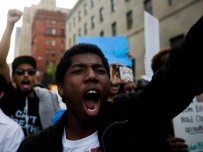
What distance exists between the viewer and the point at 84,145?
168cm

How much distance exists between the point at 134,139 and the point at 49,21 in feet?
217

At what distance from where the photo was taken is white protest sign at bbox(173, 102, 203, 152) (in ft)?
8.40

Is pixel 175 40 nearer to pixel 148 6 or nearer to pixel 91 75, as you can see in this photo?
pixel 148 6

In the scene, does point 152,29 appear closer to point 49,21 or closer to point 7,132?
point 7,132

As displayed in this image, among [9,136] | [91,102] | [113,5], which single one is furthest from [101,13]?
[91,102]

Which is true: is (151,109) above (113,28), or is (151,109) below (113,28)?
below

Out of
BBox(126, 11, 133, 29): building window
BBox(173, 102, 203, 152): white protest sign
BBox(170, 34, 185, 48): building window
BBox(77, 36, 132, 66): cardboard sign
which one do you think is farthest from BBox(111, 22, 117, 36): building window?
BBox(173, 102, 203, 152): white protest sign

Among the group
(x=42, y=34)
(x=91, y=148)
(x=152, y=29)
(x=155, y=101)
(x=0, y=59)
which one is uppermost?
(x=42, y=34)

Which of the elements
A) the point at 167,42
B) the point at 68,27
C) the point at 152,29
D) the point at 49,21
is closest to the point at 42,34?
the point at 49,21

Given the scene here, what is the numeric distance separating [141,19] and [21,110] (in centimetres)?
1505

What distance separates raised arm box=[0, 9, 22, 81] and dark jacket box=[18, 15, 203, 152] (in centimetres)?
101

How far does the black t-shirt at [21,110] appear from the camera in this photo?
9.75 feet

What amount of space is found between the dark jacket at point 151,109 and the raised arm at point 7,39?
101cm

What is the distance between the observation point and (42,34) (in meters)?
64.5
